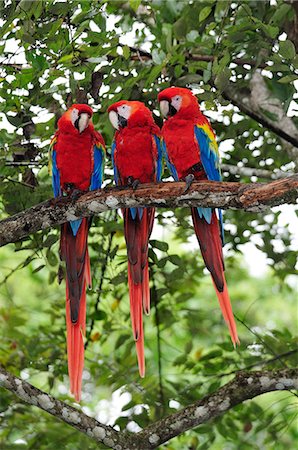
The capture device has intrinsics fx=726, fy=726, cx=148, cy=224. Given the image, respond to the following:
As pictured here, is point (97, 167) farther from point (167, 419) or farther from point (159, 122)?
point (167, 419)

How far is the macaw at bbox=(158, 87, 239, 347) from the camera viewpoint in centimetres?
257

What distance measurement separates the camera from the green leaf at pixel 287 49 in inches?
93.6

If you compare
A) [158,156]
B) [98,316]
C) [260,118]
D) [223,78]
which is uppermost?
[260,118]

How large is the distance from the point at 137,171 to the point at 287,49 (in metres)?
0.66

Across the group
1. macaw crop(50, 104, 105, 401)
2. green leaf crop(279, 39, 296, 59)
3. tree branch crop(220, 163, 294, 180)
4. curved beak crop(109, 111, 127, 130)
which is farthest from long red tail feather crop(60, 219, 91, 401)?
green leaf crop(279, 39, 296, 59)

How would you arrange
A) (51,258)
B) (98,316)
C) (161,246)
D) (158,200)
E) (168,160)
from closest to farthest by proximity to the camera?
(158,200)
(168,160)
(161,246)
(51,258)
(98,316)

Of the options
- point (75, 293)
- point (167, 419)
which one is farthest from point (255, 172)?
point (167, 419)

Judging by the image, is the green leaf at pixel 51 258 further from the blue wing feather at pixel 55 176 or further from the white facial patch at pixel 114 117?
the white facial patch at pixel 114 117

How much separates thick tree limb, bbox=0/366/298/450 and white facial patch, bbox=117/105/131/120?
0.96 m

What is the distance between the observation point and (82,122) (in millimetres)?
2535

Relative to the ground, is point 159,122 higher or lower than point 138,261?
higher

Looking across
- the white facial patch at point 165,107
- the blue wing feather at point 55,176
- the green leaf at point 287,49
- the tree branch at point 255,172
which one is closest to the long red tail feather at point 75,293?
the blue wing feather at point 55,176

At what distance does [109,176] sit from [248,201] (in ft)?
3.54

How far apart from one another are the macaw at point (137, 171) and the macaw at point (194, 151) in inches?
2.5
